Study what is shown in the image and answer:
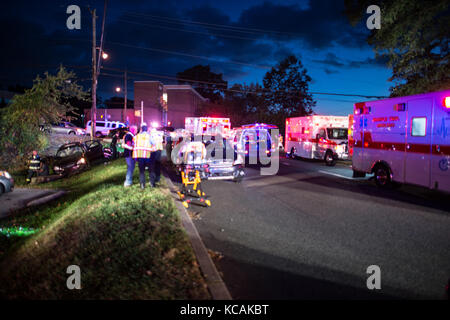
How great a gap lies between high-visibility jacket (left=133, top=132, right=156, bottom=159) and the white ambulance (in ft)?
40.1

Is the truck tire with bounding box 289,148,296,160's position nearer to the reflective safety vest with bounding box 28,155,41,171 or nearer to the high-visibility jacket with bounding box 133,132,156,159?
the high-visibility jacket with bounding box 133,132,156,159

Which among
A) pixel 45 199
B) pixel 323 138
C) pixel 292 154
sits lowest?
pixel 45 199

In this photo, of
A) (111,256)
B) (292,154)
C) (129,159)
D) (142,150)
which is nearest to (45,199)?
(129,159)

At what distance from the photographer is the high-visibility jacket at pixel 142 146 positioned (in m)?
9.77

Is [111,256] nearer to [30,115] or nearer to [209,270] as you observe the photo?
[209,270]

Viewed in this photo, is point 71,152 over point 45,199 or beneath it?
over

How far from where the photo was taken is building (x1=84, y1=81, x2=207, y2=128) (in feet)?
200

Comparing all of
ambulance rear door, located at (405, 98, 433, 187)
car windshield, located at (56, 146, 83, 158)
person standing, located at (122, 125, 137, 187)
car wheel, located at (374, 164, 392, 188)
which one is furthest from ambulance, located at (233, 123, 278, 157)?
ambulance rear door, located at (405, 98, 433, 187)

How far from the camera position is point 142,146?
32.1 feet

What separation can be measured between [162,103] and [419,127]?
54.9m

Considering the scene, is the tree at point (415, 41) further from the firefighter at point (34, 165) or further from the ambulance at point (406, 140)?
the firefighter at point (34, 165)

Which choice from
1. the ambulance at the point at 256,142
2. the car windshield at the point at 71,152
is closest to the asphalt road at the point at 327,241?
the ambulance at the point at 256,142

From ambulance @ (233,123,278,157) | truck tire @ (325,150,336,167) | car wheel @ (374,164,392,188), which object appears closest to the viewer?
car wheel @ (374,164,392,188)
